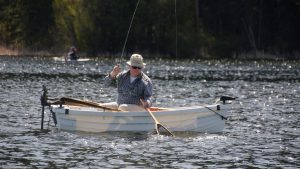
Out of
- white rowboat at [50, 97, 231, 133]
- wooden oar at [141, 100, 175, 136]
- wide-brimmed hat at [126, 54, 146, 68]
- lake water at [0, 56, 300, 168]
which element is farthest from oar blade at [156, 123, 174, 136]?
wide-brimmed hat at [126, 54, 146, 68]

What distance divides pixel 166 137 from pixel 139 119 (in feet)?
3.26

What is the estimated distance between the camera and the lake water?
19.6 metres

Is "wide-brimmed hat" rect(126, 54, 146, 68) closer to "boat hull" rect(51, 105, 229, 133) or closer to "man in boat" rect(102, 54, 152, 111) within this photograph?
"man in boat" rect(102, 54, 152, 111)

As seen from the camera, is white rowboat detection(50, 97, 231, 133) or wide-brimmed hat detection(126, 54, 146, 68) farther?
wide-brimmed hat detection(126, 54, 146, 68)

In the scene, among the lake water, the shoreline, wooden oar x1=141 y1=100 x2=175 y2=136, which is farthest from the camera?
the shoreline

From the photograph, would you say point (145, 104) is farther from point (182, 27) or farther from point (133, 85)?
point (182, 27)

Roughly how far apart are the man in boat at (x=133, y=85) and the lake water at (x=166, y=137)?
1065mm

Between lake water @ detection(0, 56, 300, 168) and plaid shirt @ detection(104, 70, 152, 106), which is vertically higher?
plaid shirt @ detection(104, 70, 152, 106)

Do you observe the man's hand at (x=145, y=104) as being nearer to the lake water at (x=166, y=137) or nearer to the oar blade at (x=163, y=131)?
the oar blade at (x=163, y=131)

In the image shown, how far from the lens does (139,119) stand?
79.8 feet

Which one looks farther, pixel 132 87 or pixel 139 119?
pixel 132 87

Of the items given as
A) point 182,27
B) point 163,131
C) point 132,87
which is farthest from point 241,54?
point 163,131

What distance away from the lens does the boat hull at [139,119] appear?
24328 millimetres

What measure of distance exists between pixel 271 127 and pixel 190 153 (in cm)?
709
